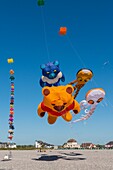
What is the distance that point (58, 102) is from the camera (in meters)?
18.5

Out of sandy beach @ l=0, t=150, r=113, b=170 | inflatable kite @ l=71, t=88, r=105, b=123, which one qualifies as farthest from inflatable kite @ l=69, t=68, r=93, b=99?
sandy beach @ l=0, t=150, r=113, b=170

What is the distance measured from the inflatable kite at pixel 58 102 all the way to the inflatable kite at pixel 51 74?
3.43 ft

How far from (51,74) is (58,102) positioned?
242 centimetres

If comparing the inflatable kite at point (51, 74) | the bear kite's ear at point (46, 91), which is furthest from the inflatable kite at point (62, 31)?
the bear kite's ear at point (46, 91)

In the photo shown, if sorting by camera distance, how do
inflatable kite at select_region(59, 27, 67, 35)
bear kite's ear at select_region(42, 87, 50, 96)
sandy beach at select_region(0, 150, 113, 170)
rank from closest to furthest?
inflatable kite at select_region(59, 27, 67, 35) → bear kite's ear at select_region(42, 87, 50, 96) → sandy beach at select_region(0, 150, 113, 170)

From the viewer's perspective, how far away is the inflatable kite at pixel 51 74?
19.9 metres

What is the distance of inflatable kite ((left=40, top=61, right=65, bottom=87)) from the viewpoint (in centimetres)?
1986

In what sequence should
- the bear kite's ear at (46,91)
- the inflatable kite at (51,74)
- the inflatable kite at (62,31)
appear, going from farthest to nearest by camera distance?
the inflatable kite at (51,74)
the bear kite's ear at (46,91)
the inflatable kite at (62,31)

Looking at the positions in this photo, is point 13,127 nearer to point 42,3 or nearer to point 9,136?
point 9,136

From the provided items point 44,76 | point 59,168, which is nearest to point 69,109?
point 44,76

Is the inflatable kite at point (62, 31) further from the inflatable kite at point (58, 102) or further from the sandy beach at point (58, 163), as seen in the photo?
the sandy beach at point (58, 163)

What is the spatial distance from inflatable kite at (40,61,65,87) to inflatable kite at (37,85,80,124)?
1.05 m

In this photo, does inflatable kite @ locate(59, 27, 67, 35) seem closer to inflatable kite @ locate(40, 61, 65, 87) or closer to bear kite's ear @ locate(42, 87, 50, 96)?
inflatable kite @ locate(40, 61, 65, 87)

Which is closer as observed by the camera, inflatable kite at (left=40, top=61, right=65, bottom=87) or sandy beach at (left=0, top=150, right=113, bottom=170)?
inflatable kite at (left=40, top=61, right=65, bottom=87)
